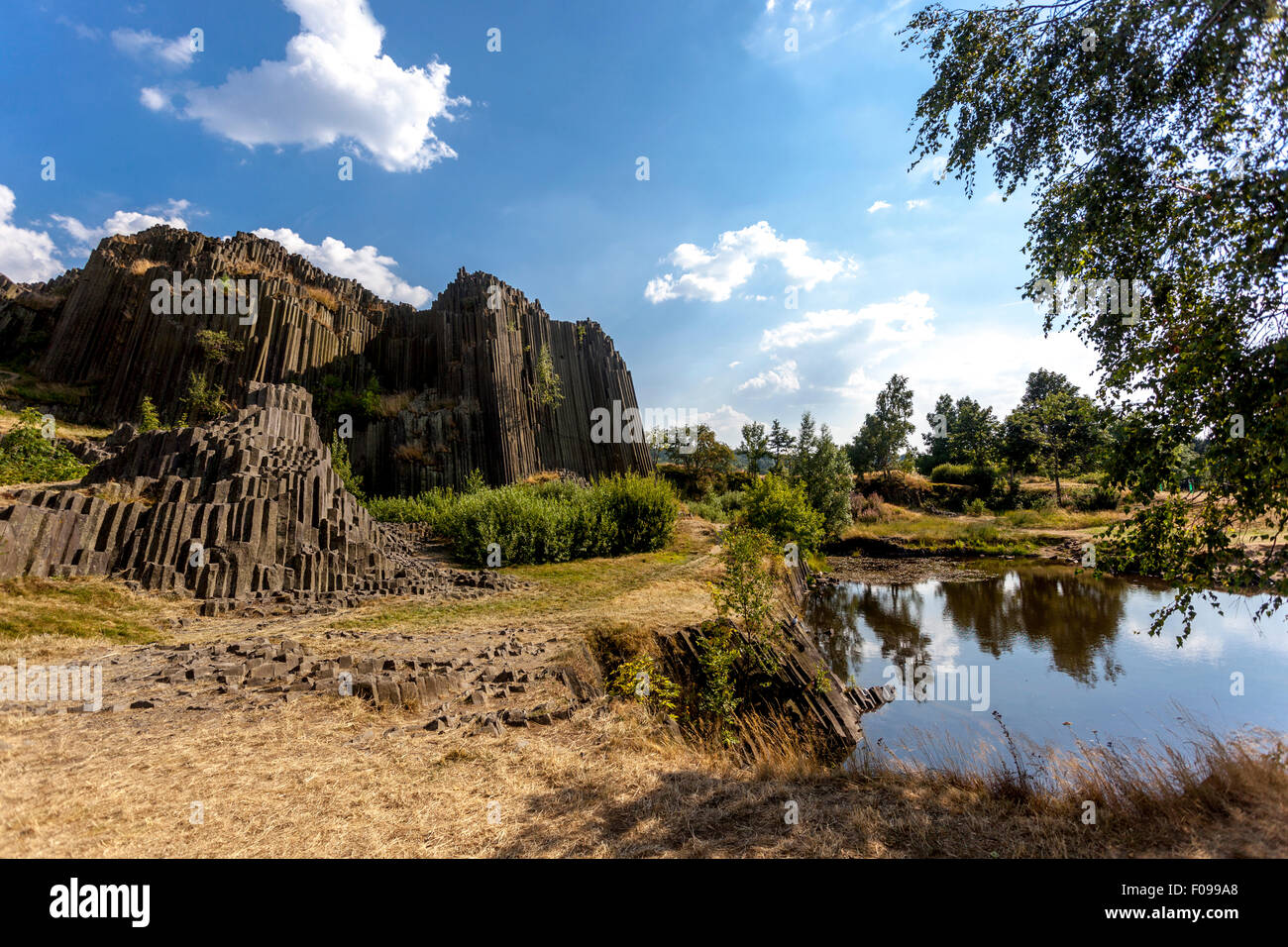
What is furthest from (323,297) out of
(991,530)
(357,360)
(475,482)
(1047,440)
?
(1047,440)

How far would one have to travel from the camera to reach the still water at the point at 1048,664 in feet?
28.0

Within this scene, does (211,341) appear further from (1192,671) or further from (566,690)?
(1192,671)

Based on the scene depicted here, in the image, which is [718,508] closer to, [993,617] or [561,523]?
[561,523]

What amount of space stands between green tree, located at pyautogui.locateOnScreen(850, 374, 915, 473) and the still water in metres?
29.9

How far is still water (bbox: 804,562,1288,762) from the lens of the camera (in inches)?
336

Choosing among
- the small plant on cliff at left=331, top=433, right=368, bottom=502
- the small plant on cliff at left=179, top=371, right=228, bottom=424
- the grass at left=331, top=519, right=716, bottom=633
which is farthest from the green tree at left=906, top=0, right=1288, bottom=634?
the small plant on cliff at left=179, top=371, right=228, bottom=424

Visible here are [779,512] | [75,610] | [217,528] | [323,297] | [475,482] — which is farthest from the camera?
[323,297]

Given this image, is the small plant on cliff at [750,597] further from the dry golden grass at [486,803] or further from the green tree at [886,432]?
the green tree at [886,432]

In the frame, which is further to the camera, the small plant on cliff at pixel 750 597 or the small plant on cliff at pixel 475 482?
the small plant on cliff at pixel 475 482

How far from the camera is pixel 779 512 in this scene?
18.3 meters

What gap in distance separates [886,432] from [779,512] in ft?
117

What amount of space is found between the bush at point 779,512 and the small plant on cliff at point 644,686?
36.5 feet

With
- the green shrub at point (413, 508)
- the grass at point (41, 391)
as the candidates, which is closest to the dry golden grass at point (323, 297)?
the grass at point (41, 391)

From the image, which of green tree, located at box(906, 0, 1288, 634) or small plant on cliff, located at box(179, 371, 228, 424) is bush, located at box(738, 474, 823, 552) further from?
small plant on cliff, located at box(179, 371, 228, 424)
